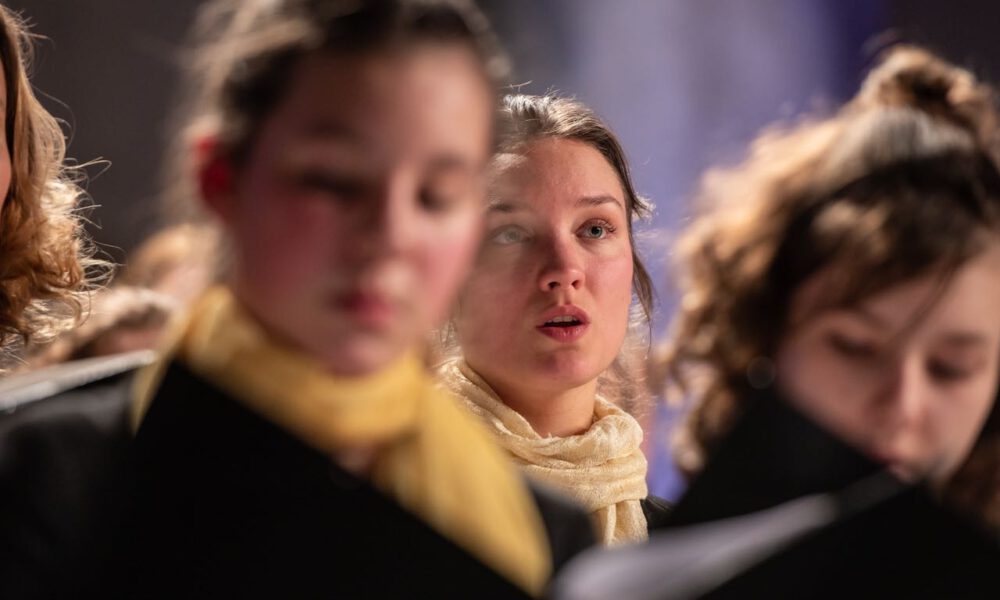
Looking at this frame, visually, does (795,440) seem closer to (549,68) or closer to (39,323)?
(39,323)

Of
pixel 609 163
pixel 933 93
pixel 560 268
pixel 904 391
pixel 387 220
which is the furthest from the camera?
pixel 609 163

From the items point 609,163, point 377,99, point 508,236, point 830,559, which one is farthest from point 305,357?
point 609,163

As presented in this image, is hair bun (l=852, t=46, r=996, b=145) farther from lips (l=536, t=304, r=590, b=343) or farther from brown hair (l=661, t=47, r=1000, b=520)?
lips (l=536, t=304, r=590, b=343)

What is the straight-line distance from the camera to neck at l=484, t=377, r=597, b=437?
143 centimetres

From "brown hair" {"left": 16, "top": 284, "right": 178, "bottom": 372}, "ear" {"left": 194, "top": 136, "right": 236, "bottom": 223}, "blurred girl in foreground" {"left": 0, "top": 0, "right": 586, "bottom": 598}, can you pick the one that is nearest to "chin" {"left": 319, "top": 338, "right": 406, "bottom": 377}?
"blurred girl in foreground" {"left": 0, "top": 0, "right": 586, "bottom": 598}

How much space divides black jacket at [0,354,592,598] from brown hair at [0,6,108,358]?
2.25 feet

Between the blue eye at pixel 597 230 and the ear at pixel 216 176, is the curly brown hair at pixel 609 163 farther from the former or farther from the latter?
the ear at pixel 216 176

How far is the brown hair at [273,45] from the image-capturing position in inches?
34.2

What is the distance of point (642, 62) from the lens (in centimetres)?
296

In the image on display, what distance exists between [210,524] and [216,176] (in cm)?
22

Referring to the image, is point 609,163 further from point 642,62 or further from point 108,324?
point 642,62

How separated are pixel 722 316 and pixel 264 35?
42 cm

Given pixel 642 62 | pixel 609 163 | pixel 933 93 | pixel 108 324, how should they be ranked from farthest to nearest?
pixel 642 62, pixel 108 324, pixel 609 163, pixel 933 93

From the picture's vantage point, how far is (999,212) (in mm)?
1030
